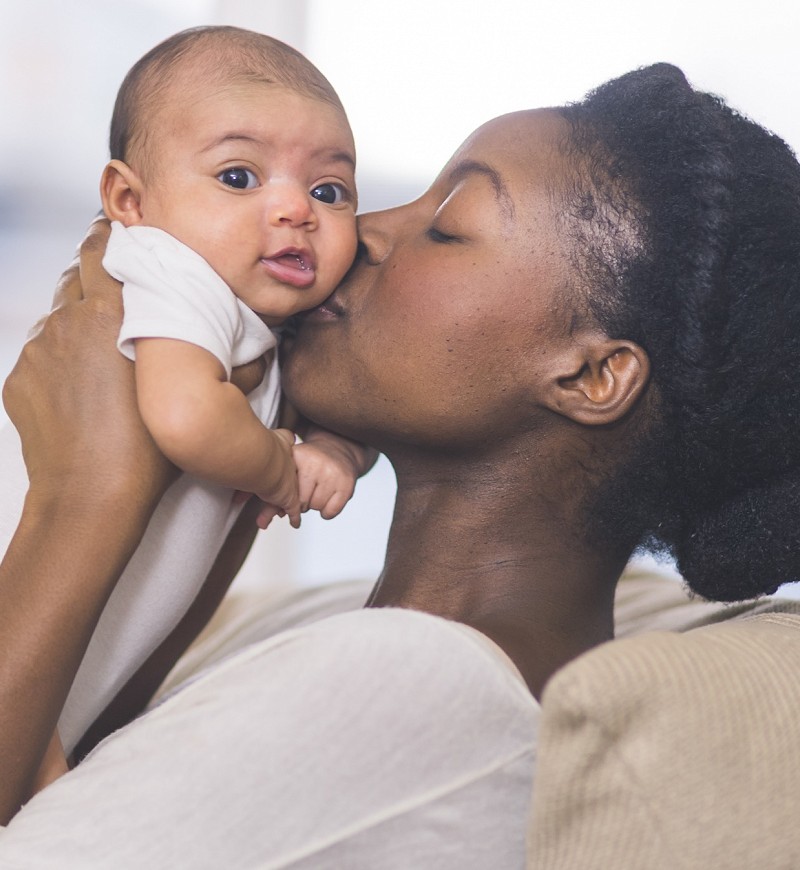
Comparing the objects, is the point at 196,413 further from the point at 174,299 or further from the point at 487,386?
the point at 487,386

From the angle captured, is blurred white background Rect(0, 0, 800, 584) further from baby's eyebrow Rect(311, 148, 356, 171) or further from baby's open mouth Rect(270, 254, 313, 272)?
baby's open mouth Rect(270, 254, 313, 272)

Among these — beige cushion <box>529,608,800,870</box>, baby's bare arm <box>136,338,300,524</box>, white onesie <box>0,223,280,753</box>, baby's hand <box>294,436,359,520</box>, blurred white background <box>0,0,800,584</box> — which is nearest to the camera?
beige cushion <box>529,608,800,870</box>

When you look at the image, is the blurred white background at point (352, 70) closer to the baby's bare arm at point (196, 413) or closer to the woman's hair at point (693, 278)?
the woman's hair at point (693, 278)

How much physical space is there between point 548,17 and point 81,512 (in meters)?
2.71

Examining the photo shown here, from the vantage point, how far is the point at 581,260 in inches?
54.6

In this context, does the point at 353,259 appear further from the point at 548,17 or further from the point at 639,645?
the point at 548,17

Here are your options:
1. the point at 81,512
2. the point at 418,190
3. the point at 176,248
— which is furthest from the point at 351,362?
the point at 418,190

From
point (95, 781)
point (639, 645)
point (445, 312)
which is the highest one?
point (445, 312)

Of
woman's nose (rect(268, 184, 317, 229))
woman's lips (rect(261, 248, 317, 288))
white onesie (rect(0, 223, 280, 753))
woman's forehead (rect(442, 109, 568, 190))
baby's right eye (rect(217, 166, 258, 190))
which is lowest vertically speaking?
white onesie (rect(0, 223, 280, 753))

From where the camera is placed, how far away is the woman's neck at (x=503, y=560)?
1439mm

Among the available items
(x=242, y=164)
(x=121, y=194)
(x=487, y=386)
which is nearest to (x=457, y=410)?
(x=487, y=386)

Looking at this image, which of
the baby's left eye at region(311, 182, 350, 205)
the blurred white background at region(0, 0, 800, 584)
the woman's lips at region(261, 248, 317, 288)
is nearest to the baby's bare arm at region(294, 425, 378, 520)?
the woman's lips at region(261, 248, 317, 288)

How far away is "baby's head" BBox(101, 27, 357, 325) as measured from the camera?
139 centimetres

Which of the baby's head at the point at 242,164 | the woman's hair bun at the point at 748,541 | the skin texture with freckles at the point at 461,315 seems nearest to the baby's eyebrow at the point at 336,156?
the baby's head at the point at 242,164
